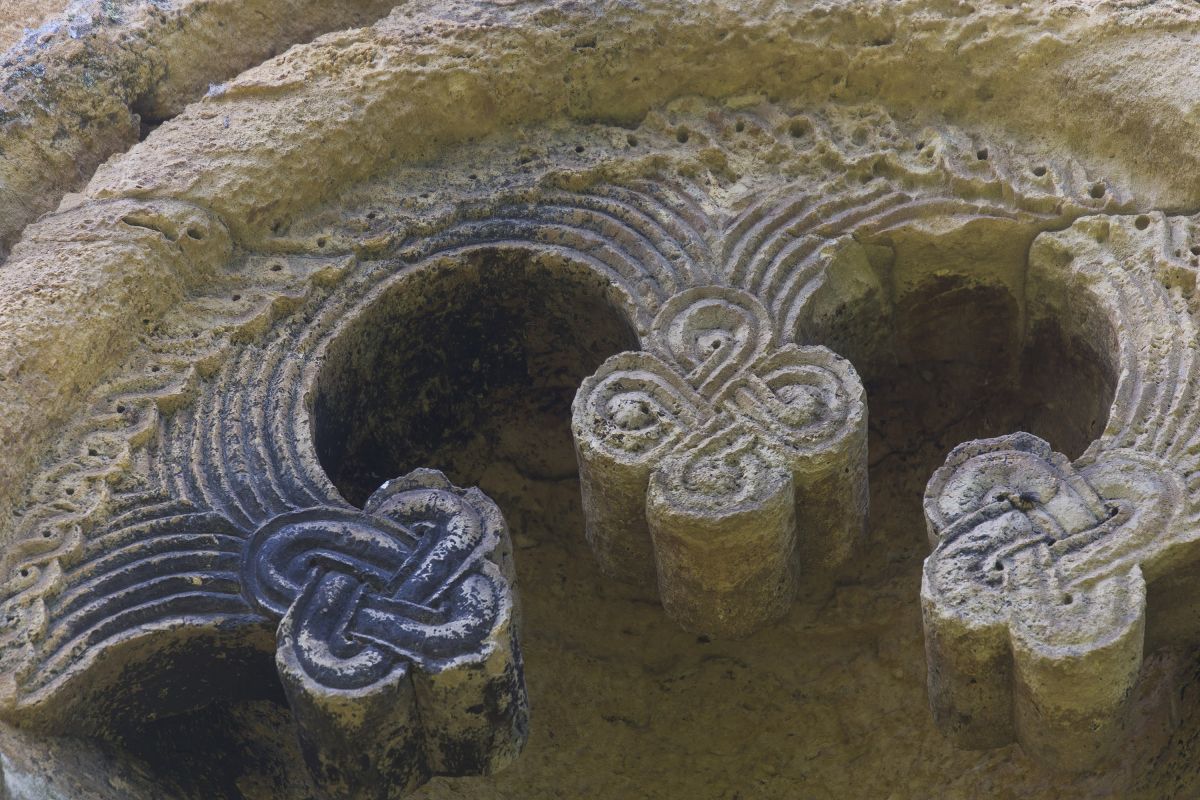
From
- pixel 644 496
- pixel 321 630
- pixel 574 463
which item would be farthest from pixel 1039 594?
pixel 574 463

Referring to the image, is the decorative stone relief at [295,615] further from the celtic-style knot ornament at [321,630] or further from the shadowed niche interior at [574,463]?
the shadowed niche interior at [574,463]

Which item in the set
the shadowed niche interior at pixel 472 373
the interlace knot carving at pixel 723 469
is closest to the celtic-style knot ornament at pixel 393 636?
the interlace knot carving at pixel 723 469

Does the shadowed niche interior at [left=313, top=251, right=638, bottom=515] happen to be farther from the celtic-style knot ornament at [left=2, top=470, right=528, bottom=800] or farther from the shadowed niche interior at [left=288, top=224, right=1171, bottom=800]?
the celtic-style knot ornament at [left=2, top=470, right=528, bottom=800]

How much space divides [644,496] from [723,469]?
0.66ft

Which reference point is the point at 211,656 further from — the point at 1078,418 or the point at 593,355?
the point at 1078,418

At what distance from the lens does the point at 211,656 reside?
4094 millimetres

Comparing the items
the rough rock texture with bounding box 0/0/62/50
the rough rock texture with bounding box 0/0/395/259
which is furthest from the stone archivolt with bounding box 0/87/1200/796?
the rough rock texture with bounding box 0/0/62/50

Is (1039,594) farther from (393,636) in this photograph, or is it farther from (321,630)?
(321,630)

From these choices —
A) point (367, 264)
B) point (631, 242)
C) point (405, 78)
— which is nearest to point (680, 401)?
point (631, 242)

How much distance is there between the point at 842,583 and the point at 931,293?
86 cm

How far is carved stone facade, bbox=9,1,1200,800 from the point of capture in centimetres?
393

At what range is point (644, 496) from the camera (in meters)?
4.20

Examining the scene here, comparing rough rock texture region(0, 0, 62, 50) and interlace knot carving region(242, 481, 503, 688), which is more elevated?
rough rock texture region(0, 0, 62, 50)

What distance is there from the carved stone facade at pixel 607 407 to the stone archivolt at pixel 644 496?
1 centimetres
